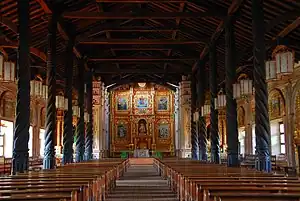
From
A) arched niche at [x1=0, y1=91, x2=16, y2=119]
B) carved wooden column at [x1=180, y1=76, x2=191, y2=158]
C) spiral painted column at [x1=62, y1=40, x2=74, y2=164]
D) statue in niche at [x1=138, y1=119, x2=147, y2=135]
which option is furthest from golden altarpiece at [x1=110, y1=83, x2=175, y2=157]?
spiral painted column at [x1=62, y1=40, x2=74, y2=164]

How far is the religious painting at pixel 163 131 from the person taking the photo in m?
43.3

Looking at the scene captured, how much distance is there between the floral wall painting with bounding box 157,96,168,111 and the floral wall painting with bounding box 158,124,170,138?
6.05 ft

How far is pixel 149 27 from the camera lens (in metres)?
20.6

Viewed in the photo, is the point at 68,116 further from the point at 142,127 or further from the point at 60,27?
the point at 142,127

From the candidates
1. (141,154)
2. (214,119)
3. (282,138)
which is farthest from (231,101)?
(141,154)

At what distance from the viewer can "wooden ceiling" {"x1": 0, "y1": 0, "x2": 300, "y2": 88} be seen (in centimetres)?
1591

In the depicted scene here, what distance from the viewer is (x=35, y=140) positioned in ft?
95.0

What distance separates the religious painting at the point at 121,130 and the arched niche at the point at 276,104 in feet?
71.4

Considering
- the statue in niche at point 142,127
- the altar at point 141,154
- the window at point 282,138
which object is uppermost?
the statue in niche at point 142,127

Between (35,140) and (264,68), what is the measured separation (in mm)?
20218

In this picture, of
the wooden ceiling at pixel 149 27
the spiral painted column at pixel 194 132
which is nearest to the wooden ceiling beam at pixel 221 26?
the wooden ceiling at pixel 149 27

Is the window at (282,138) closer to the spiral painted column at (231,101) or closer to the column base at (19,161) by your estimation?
the spiral painted column at (231,101)

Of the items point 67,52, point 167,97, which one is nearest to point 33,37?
point 67,52

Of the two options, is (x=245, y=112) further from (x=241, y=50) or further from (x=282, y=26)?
(x=282, y=26)
